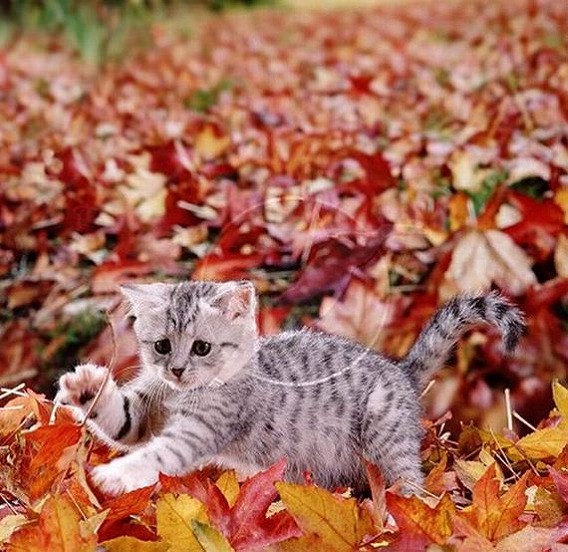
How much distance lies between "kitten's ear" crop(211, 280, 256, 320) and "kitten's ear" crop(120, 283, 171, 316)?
0.03m

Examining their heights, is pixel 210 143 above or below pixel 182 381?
below

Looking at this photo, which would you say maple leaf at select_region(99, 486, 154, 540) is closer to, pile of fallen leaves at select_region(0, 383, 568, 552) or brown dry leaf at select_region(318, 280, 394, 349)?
pile of fallen leaves at select_region(0, 383, 568, 552)

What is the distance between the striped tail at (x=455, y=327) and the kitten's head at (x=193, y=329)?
148 millimetres

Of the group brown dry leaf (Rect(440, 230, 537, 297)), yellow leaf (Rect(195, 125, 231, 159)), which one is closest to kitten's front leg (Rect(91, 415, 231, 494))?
brown dry leaf (Rect(440, 230, 537, 297))

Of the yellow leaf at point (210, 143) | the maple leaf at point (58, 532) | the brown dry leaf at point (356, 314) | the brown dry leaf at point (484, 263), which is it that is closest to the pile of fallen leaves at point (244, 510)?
the maple leaf at point (58, 532)

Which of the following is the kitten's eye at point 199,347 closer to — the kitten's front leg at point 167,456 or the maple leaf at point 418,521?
the kitten's front leg at point 167,456

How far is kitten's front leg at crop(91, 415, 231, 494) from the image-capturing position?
662mm

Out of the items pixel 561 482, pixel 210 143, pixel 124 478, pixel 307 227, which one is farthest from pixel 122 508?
pixel 210 143

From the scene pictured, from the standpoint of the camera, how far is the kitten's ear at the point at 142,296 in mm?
699

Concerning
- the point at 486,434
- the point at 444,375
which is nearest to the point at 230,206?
the point at 444,375

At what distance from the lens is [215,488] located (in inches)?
24.7

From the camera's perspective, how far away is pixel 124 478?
2.17ft

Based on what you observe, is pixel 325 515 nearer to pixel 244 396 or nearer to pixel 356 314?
pixel 244 396

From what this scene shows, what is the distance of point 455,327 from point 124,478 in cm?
25
